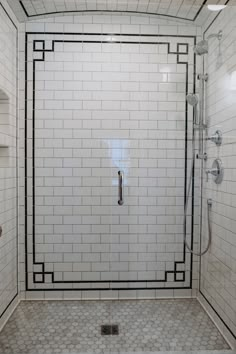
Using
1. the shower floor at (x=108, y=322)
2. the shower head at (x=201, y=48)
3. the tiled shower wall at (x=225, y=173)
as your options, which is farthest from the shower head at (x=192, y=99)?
the shower floor at (x=108, y=322)

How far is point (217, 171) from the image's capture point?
2158mm

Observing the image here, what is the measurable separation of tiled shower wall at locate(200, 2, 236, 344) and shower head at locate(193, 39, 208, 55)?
0.20ft

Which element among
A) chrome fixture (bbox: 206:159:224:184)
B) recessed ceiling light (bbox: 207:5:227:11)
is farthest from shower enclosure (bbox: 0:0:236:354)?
recessed ceiling light (bbox: 207:5:227:11)

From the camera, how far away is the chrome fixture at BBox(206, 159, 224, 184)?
210 centimetres

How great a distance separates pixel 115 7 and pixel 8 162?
141 centimetres

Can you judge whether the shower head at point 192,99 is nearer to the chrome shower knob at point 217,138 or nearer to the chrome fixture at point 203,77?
Result: the chrome fixture at point 203,77

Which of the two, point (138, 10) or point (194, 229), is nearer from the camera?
point (138, 10)

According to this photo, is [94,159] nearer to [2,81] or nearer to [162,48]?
[2,81]

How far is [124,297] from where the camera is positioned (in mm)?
2453

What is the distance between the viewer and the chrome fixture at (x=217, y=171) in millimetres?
2102

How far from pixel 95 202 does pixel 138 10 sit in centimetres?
153

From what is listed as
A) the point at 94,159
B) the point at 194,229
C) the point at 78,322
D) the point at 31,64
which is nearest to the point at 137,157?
the point at 94,159

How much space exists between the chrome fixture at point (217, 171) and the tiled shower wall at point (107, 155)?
278mm

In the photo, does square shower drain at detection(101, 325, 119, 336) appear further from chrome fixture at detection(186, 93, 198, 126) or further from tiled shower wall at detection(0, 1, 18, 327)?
chrome fixture at detection(186, 93, 198, 126)
